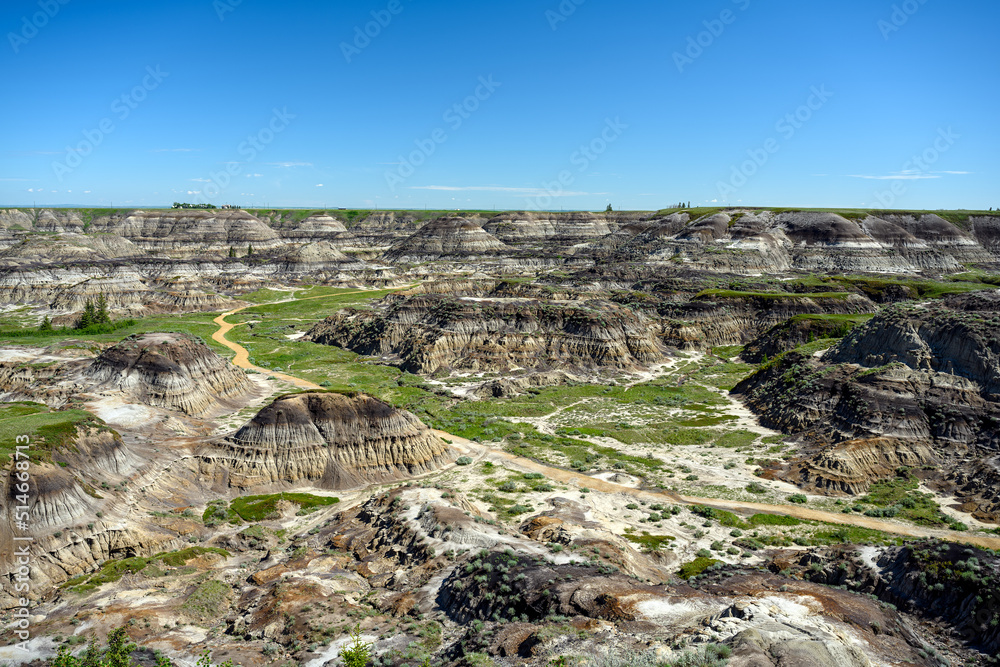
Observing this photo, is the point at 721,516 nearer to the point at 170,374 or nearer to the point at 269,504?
the point at 269,504

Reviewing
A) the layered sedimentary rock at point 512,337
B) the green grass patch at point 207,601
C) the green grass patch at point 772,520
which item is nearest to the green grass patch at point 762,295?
the layered sedimentary rock at point 512,337

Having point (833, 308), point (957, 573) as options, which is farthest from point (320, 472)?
point (833, 308)

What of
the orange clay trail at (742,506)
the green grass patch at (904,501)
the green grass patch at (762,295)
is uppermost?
the green grass patch at (762,295)

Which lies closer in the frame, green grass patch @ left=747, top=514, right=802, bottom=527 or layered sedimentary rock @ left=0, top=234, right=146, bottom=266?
green grass patch @ left=747, top=514, right=802, bottom=527

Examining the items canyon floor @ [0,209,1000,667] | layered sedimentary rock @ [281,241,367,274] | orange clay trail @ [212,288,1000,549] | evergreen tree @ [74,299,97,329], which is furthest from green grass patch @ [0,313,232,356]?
layered sedimentary rock @ [281,241,367,274]

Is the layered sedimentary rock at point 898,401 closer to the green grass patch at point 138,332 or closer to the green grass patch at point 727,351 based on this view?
the green grass patch at point 727,351

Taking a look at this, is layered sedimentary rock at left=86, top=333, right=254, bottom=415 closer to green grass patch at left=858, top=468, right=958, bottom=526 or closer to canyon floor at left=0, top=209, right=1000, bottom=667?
canyon floor at left=0, top=209, right=1000, bottom=667
